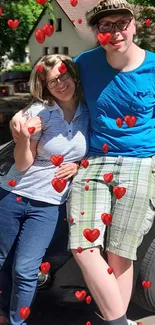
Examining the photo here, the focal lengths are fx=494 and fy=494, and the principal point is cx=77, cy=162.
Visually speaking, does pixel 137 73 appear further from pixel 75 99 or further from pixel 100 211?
pixel 100 211

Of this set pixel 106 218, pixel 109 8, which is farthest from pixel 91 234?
pixel 109 8

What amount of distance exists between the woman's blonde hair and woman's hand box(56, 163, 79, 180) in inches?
14.5

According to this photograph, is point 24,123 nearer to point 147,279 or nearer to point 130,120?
point 130,120

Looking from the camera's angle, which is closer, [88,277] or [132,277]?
[88,277]

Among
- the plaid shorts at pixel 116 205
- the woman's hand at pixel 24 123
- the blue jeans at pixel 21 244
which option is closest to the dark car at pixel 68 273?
the blue jeans at pixel 21 244

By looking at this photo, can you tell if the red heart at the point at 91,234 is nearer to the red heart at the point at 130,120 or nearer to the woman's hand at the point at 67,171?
the woman's hand at the point at 67,171

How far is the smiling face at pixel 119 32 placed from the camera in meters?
2.64

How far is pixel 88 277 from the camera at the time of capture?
8.79 ft

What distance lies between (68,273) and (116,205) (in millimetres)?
576

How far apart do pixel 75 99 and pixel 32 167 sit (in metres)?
0.47

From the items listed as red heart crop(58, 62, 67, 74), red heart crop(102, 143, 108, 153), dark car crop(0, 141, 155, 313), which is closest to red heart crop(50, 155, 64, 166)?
red heart crop(102, 143, 108, 153)

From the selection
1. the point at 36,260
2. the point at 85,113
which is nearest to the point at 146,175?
the point at 85,113

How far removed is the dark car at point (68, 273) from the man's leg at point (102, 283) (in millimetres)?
270
